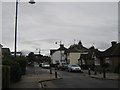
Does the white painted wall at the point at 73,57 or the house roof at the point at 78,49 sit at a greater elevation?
the house roof at the point at 78,49

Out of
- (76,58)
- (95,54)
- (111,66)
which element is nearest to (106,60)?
(111,66)

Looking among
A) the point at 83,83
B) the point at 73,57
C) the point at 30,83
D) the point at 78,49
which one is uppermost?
the point at 78,49

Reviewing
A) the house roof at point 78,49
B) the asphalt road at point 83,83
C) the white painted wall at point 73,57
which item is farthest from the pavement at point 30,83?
the house roof at point 78,49

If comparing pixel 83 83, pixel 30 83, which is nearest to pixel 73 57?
pixel 83 83

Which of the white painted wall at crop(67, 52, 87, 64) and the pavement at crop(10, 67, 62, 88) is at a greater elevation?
the white painted wall at crop(67, 52, 87, 64)

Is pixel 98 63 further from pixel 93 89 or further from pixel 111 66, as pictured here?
pixel 93 89

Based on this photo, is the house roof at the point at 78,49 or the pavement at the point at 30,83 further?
the house roof at the point at 78,49

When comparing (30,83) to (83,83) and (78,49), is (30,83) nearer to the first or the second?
(83,83)

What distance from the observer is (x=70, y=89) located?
709 inches

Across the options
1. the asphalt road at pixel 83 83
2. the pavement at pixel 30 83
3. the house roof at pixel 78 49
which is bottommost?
the asphalt road at pixel 83 83

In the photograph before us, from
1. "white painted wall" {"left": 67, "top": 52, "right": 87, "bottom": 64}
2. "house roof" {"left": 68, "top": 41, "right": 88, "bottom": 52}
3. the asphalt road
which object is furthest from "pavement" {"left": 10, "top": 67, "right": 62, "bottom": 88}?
"house roof" {"left": 68, "top": 41, "right": 88, "bottom": 52}

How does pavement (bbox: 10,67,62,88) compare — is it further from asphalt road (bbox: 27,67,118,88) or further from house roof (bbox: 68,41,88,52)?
house roof (bbox: 68,41,88,52)

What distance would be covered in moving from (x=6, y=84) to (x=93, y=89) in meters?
5.32

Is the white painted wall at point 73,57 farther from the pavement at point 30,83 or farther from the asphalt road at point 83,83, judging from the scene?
the pavement at point 30,83
